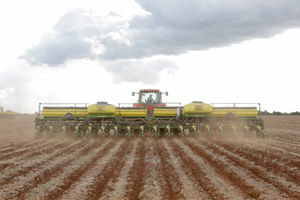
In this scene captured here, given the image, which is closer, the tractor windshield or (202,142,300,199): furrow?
(202,142,300,199): furrow

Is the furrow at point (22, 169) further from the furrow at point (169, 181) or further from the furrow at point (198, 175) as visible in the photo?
the furrow at point (198, 175)

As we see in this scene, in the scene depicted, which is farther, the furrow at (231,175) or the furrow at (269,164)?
the furrow at (269,164)

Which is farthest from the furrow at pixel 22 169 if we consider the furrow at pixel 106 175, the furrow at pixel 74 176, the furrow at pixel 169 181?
the furrow at pixel 169 181

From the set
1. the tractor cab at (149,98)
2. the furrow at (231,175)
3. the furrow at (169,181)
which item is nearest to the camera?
the furrow at (169,181)

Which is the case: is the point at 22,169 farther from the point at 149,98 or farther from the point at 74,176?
the point at 149,98

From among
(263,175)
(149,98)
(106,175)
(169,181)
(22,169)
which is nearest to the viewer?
(169,181)

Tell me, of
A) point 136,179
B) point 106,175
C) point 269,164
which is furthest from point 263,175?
point 106,175

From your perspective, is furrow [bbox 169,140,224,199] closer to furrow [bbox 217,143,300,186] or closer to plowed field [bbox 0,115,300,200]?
plowed field [bbox 0,115,300,200]

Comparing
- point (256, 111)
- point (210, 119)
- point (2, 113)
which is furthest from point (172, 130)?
point (2, 113)

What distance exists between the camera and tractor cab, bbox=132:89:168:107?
2148 cm

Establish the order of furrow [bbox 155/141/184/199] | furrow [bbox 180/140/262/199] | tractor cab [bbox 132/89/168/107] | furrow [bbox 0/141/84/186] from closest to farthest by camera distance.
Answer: furrow [bbox 155/141/184/199]
furrow [bbox 180/140/262/199]
furrow [bbox 0/141/84/186]
tractor cab [bbox 132/89/168/107]

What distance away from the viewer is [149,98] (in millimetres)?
21594

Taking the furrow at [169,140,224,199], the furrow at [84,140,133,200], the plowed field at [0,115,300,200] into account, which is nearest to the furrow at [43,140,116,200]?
the plowed field at [0,115,300,200]

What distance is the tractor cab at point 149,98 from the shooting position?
21.5 meters
